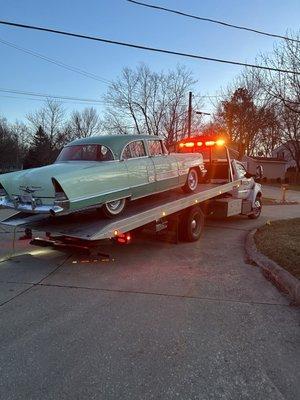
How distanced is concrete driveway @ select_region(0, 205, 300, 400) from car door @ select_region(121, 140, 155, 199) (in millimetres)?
1428

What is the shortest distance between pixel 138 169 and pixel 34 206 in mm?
2146

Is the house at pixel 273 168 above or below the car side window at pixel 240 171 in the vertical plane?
below

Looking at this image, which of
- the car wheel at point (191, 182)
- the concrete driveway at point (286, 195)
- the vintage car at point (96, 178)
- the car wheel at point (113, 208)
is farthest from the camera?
the concrete driveway at point (286, 195)

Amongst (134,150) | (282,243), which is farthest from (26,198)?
(282,243)

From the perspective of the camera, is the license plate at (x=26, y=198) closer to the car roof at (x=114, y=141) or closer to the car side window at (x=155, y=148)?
the car roof at (x=114, y=141)

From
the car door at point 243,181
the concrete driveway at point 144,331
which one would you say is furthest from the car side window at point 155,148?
the car door at point 243,181

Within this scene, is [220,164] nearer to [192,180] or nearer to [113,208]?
[192,180]

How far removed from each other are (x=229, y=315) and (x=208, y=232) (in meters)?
5.98

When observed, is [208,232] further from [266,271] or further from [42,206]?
[42,206]

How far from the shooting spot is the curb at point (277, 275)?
5.76m

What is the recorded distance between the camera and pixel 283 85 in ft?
43.0

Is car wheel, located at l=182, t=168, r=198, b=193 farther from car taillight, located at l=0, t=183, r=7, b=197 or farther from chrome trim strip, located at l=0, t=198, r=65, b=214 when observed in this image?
car taillight, located at l=0, t=183, r=7, b=197

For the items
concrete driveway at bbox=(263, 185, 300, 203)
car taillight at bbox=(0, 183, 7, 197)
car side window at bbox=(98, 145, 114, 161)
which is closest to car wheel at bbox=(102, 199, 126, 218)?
car side window at bbox=(98, 145, 114, 161)

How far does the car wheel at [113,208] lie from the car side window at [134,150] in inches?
36.3
